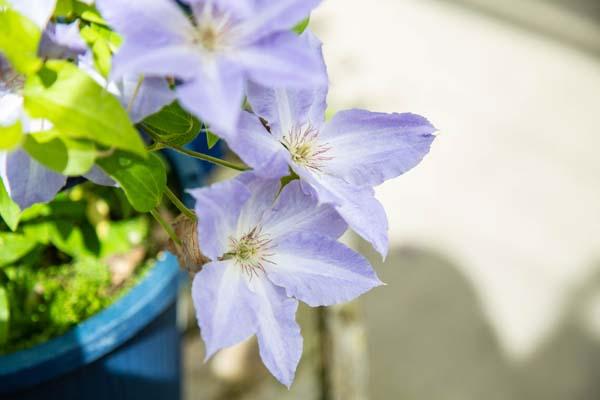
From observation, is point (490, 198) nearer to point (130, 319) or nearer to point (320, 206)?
point (130, 319)

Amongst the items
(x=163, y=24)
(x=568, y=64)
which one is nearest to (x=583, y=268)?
(x=568, y=64)

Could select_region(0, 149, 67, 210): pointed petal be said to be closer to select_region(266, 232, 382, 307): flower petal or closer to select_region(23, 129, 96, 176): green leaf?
select_region(23, 129, 96, 176): green leaf

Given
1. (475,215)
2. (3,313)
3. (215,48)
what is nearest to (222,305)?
(215,48)

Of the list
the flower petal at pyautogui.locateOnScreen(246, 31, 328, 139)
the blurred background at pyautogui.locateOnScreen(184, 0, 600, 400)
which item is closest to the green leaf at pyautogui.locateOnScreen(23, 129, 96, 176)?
the flower petal at pyautogui.locateOnScreen(246, 31, 328, 139)

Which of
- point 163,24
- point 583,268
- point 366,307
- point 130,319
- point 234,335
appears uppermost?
point 163,24

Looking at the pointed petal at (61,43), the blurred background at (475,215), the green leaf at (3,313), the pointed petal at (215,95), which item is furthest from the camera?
the blurred background at (475,215)

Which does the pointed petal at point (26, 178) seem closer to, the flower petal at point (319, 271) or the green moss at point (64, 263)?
the flower petal at point (319, 271)

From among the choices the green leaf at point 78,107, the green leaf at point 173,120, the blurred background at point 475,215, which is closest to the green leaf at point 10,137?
the green leaf at point 78,107
